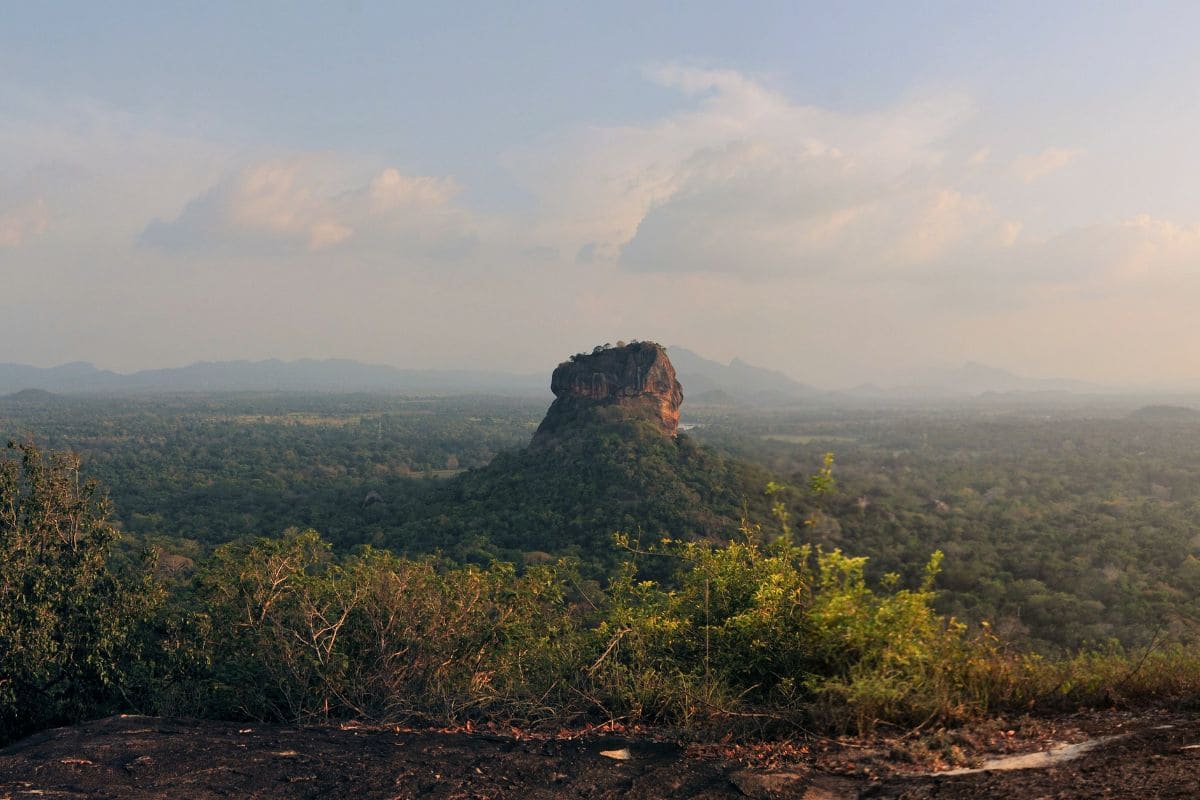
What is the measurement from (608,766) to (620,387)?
43137 mm

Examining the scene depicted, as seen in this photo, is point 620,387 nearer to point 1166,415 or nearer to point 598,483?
point 598,483

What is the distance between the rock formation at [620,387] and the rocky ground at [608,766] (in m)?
41.4

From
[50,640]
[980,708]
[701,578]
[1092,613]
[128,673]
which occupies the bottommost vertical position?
[1092,613]

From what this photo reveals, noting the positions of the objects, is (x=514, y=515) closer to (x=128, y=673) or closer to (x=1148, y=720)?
(x=128, y=673)

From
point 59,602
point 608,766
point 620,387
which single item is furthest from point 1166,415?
point 59,602

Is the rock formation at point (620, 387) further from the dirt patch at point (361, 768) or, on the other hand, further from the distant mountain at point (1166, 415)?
the distant mountain at point (1166, 415)

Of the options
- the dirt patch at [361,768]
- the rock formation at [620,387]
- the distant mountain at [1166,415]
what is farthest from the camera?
the distant mountain at [1166,415]

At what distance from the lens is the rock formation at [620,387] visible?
47.2 metres

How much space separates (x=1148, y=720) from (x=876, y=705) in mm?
1837

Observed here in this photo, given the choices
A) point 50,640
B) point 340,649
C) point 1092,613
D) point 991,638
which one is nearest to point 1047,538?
point 1092,613

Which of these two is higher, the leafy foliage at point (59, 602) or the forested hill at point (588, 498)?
the leafy foliage at point (59, 602)

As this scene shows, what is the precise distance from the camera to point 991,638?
17.8ft

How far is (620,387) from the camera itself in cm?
4741

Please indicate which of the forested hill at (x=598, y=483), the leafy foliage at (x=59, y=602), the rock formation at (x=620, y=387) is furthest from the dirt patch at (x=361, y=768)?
the rock formation at (x=620, y=387)
